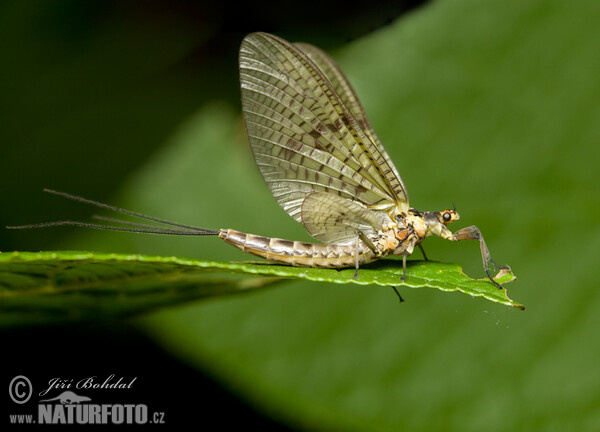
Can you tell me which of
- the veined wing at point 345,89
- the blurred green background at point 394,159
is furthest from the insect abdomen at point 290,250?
the blurred green background at point 394,159

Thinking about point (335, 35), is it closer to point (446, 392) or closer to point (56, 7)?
point (56, 7)

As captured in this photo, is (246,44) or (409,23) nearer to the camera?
(246,44)

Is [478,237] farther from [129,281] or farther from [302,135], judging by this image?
[129,281]

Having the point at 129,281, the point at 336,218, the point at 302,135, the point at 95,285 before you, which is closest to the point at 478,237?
the point at 336,218

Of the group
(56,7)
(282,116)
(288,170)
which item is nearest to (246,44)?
(282,116)

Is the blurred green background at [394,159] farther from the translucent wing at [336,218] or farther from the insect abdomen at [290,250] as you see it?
the translucent wing at [336,218]

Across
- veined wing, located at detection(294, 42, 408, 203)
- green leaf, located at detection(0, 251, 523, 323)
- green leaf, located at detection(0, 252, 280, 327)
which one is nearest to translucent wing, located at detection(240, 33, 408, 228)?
veined wing, located at detection(294, 42, 408, 203)
